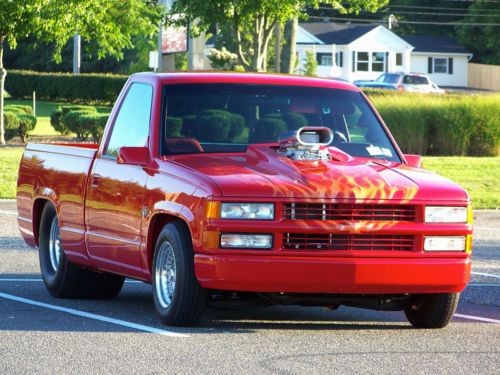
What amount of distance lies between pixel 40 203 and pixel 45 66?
253 ft

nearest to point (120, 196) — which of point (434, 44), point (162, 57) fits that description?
point (162, 57)

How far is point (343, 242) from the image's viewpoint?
323 inches

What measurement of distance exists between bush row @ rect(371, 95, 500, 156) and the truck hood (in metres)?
21.6

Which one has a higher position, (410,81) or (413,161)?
(413,161)

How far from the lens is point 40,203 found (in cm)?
1138

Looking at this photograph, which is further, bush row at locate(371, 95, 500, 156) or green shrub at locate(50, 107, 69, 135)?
green shrub at locate(50, 107, 69, 135)

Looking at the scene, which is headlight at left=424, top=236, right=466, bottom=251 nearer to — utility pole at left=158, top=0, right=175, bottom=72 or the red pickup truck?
the red pickup truck

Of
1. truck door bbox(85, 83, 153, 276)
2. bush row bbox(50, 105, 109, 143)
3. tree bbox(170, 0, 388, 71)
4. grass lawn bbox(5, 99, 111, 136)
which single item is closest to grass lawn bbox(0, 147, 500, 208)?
bush row bbox(50, 105, 109, 143)

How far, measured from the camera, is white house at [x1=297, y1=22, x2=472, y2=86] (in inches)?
3661

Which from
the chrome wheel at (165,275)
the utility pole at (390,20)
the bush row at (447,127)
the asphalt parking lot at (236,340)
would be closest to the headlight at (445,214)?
the asphalt parking lot at (236,340)

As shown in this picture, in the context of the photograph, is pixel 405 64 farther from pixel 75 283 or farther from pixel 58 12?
pixel 75 283

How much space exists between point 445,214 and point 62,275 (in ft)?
11.4

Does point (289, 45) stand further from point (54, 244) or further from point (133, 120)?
point (133, 120)

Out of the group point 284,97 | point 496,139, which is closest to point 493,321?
point 284,97
